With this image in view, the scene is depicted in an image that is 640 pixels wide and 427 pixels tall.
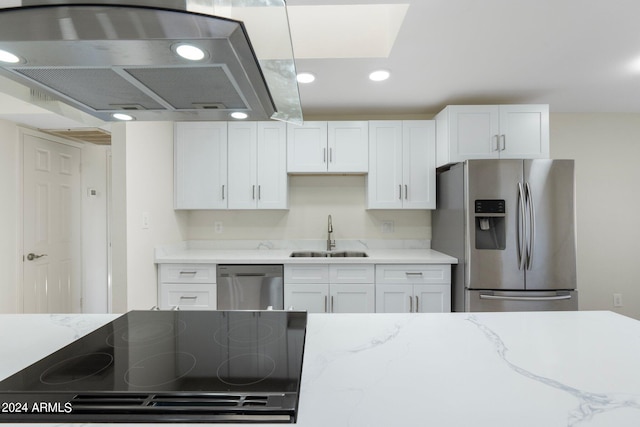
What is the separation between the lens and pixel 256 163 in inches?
116

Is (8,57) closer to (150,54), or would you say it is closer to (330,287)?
(150,54)

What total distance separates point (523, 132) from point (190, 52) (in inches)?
113

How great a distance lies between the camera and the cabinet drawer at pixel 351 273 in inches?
102

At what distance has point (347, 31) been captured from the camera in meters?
2.15

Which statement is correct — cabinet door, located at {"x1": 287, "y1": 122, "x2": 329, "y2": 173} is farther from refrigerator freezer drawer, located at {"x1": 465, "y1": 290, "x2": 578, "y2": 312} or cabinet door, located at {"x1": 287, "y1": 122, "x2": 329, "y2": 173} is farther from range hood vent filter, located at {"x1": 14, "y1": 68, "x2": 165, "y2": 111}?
range hood vent filter, located at {"x1": 14, "y1": 68, "x2": 165, "y2": 111}

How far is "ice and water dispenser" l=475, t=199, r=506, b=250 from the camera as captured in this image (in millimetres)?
2406

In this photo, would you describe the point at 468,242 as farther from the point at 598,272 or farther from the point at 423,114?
the point at 598,272

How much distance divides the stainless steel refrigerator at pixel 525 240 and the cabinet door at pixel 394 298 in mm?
429

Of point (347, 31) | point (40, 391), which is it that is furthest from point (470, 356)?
point (347, 31)

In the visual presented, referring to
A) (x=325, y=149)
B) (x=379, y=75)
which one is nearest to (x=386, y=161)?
(x=325, y=149)

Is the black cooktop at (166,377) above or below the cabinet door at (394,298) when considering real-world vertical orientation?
above

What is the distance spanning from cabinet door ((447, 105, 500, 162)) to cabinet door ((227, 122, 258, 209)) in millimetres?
1763

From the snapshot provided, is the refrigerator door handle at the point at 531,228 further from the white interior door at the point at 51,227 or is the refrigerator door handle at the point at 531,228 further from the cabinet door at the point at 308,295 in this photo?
the white interior door at the point at 51,227

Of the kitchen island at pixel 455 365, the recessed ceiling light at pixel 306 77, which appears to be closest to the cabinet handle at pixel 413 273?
the kitchen island at pixel 455 365
